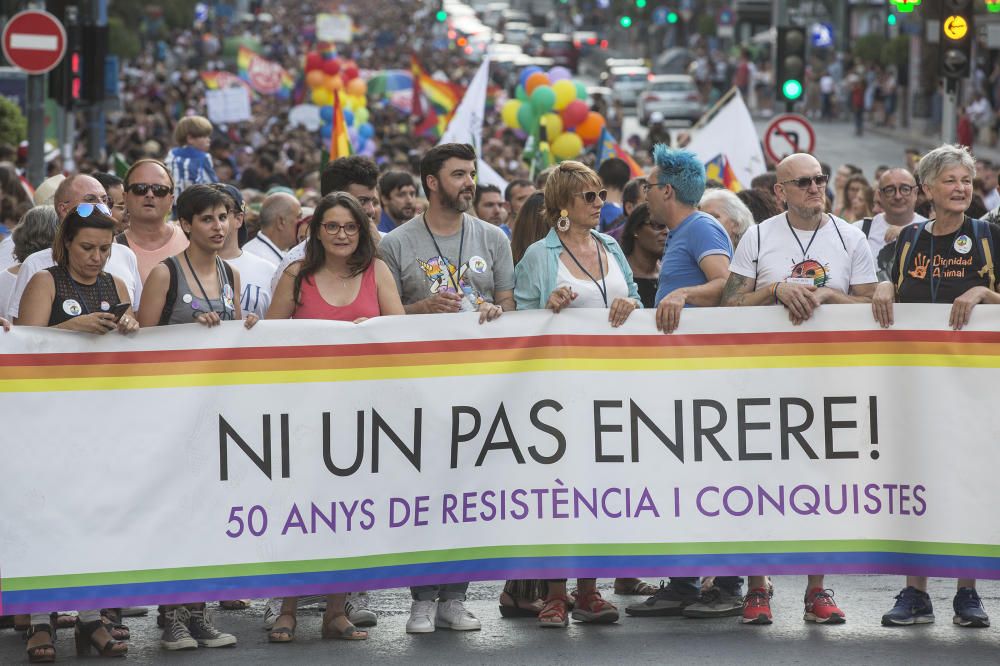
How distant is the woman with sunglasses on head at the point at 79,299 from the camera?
6.99 metres

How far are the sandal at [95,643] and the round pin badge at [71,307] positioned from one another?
122 centimetres

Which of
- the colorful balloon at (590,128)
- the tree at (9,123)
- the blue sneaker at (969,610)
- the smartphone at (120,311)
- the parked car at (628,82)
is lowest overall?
the blue sneaker at (969,610)

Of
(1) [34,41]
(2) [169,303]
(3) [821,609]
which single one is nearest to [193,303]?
(2) [169,303]

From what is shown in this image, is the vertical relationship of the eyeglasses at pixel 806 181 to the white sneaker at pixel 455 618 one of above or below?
above

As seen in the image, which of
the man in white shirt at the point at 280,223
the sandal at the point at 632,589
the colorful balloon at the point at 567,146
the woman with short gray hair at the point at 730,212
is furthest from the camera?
the colorful balloon at the point at 567,146

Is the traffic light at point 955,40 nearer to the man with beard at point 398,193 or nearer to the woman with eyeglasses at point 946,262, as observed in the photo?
the man with beard at point 398,193

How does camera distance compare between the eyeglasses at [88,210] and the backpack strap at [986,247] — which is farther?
the backpack strap at [986,247]

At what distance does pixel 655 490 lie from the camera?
23.6 ft

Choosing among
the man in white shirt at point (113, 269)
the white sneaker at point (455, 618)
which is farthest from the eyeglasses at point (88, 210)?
the white sneaker at point (455, 618)

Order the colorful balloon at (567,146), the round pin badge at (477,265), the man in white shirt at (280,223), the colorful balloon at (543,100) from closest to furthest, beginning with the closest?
the round pin badge at (477,265) → the man in white shirt at (280,223) → the colorful balloon at (567,146) → the colorful balloon at (543,100)

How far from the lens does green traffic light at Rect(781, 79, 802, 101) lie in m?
18.2

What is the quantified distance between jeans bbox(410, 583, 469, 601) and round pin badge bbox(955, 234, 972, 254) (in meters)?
2.45

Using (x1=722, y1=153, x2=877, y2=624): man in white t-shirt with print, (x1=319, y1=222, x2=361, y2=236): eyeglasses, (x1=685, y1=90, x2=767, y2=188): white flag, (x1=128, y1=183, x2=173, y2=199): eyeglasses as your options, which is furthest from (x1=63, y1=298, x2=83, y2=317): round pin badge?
(x1=685, y1=90, x2=767, y2=188): white flag

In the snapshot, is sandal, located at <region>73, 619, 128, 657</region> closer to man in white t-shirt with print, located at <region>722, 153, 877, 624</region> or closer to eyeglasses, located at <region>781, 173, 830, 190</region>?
man in white t-shirt with print, located at <region>722, 153, 877, 624</region>
